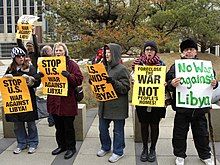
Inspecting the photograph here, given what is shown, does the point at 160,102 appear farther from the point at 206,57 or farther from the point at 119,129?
the point at 206,57

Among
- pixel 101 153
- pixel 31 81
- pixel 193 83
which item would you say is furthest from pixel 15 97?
pixel 193 83

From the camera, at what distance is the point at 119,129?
4938 mm

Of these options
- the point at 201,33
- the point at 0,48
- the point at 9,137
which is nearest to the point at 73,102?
the point at 9,137

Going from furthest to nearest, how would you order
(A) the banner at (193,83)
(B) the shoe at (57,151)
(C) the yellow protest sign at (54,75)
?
1. (B) the shoe at (57,151)
2. (C) the yellow protest sign at (54,75)
3. (A) the banner at (193,83)

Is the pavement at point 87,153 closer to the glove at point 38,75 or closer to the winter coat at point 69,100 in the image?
the winter coat at point 69,100

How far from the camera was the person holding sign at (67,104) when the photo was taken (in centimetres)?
494

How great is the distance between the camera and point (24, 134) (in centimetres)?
546

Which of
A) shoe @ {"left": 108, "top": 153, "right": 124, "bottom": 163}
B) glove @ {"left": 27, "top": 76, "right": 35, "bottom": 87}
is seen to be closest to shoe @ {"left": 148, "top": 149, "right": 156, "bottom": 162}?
shoe @ {"left": 108, "top": 153, "right": 124, "bottom": 163}

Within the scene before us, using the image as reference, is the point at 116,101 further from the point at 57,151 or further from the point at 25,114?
the point at 25,114

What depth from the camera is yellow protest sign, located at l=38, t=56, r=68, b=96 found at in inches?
192

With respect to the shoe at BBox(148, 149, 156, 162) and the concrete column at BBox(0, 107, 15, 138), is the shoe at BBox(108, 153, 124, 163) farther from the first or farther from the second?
the concrete column at BBox(0, 107, 15, 138)

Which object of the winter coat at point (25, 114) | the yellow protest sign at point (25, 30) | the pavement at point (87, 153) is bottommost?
the pavement at point (87, 153)

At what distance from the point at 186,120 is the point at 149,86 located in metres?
0.70

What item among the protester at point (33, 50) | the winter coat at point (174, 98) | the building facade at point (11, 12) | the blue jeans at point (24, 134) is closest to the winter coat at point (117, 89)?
the winter coat at point (174, 98)
